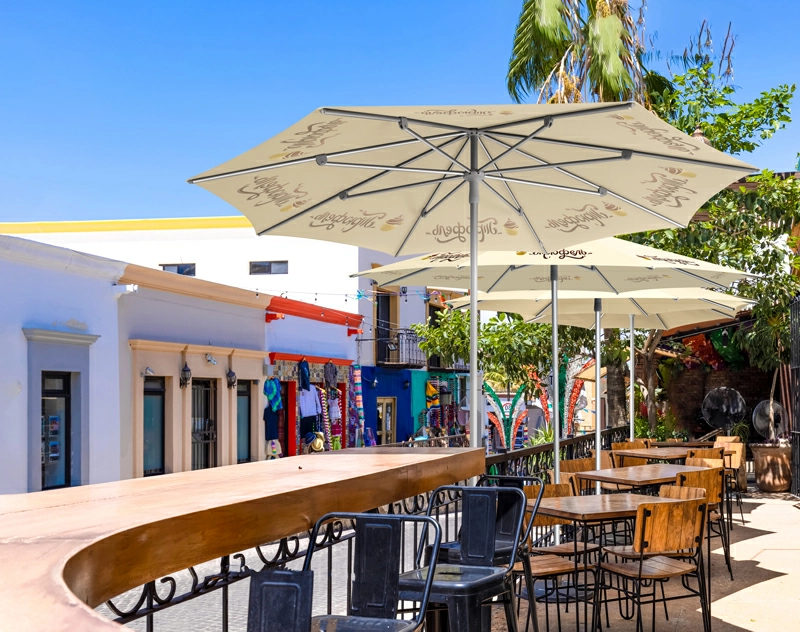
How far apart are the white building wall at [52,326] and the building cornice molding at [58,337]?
134mm

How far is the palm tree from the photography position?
18.9m

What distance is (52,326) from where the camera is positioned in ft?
51.7

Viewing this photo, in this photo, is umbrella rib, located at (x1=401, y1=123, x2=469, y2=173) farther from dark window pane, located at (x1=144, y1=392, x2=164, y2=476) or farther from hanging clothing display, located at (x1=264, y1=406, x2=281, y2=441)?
hanging clothing display, located at (x1=264, y1=406, x2=281, y2=441)

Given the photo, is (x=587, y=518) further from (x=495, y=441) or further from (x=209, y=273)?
(x=495, y=441)

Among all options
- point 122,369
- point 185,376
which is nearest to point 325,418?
point 185,376

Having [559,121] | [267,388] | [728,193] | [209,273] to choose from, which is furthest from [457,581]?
[209,273]

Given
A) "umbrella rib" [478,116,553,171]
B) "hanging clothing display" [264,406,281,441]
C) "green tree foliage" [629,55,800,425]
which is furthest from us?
"hanging clothing display" [264,406,281,441]

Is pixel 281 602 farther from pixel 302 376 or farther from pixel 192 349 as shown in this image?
pixel 302 376

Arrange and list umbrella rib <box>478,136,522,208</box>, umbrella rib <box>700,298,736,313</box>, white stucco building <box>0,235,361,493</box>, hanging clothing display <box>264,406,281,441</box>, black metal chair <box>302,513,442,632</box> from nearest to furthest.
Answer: black metal chair <box>302,513,442,632</box>, umbrella rib <box>478,136,522,208</box>, umbrella rib <box>700,298,736,313</box>, white stucco building <box>0,235,361,493</box>, hanging clothing display <box>264,406,281,441</box>

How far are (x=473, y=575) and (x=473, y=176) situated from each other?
2418mm

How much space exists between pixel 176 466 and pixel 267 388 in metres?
4.19

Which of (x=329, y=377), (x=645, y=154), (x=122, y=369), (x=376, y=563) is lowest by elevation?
(x=376, y=563)

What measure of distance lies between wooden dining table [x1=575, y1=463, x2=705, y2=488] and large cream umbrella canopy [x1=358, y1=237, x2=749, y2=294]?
1504mm

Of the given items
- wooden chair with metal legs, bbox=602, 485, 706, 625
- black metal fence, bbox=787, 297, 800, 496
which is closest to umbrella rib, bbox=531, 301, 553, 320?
black metal fence, bbox=787, 297, 800, 496
